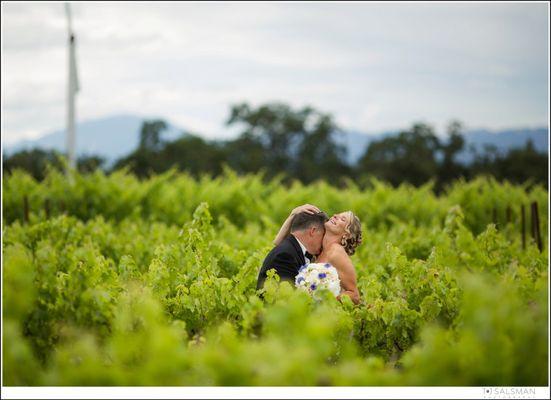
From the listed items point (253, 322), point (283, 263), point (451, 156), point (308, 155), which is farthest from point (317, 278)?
point (308, 155)

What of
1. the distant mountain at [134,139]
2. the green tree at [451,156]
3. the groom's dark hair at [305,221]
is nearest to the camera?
the groom's dark hair at [305,221]

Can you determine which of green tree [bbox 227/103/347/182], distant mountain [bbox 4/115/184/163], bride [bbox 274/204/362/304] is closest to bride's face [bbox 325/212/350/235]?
bride [bbox 274/204/362/304]

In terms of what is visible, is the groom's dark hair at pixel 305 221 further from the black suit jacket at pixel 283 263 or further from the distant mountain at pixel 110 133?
the distant mountain at pixel 110 133

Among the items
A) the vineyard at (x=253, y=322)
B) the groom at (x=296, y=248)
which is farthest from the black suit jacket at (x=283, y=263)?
the vineyard at (x=253, y=322)

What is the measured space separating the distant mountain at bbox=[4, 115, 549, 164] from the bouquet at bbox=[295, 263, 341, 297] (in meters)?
18.4

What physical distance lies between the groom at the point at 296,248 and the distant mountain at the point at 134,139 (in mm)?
18063

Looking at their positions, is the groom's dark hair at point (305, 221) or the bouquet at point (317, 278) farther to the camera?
the groom's dark hair at point (305, 221)

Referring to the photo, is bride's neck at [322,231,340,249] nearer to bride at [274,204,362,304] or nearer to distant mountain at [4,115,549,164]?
bride at [274,204,362,304]

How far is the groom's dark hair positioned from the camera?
536 centimetres

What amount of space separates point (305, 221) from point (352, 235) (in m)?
0.42

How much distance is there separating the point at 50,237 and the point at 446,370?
6.47 m

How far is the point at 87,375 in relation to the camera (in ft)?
9.06

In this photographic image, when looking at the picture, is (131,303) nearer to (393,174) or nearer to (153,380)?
(153,380)

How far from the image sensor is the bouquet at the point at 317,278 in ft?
16.2
